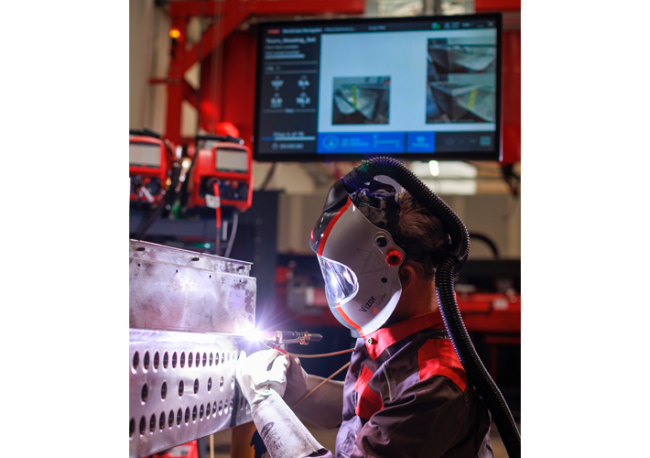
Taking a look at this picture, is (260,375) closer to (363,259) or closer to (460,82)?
(363,259)

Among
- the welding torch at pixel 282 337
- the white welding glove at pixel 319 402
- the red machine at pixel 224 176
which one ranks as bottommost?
the white welding glove at pixel 319 402

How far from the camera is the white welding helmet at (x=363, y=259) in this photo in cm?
116

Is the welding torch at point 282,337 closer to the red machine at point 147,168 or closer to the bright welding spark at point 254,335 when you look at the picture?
the bright welding spark at point 254,335

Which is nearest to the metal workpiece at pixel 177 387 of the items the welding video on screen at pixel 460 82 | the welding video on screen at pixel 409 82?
the welding video on screen at pixel 409 82

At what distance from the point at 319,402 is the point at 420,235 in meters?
0.66

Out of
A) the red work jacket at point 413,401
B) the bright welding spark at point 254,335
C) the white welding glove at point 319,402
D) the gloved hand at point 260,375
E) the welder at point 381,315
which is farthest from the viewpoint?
the white welding glove at point 319,402

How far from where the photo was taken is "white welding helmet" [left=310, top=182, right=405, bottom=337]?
116cm

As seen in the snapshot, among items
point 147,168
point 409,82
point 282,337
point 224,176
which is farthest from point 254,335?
point 409,82

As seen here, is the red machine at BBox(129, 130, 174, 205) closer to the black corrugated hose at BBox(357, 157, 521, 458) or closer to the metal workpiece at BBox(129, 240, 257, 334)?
the metal workpiece at BBox(129, 240, 257, 334)

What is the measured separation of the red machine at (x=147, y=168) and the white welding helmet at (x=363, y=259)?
1107 millimetres

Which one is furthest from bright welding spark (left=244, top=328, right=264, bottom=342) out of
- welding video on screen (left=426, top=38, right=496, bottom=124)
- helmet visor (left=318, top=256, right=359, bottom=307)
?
welding video on screen (left=426, top=38, right=496, bottom=124)
